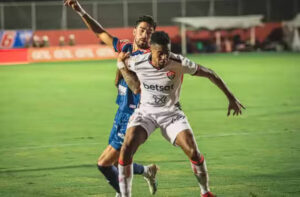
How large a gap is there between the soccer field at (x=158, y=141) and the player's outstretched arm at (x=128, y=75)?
162 cm

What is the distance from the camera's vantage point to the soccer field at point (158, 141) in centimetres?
869

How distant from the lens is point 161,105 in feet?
23.9

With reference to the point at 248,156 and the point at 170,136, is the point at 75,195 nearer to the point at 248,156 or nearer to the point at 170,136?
the point at 170,136

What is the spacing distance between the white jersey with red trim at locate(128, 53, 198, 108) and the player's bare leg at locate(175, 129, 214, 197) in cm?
40

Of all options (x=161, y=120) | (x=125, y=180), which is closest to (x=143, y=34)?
(x=161, y=120)

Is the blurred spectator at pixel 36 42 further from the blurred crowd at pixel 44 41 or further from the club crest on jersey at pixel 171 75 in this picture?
the club crest on jersey at pixel 171 75

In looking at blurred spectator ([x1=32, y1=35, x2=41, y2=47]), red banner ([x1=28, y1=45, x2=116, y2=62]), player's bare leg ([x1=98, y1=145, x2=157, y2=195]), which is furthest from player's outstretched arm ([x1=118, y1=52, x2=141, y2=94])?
blurred spectator ([x1=32, y1=35, x2=41, y2=47])

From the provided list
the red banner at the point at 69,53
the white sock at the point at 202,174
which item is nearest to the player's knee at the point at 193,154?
the white sock at the point at 202,174

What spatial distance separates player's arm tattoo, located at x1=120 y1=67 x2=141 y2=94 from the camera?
7109mm

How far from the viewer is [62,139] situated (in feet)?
42.1

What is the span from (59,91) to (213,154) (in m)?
12.4

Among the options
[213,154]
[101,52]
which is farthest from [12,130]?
[101,52]

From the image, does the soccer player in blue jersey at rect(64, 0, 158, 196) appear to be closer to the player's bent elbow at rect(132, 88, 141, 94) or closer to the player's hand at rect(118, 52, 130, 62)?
the player's bent elbow at rect(132, 88, 141, 94)

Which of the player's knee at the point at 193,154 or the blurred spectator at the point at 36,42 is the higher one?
the player's knee at the point at 193,154
